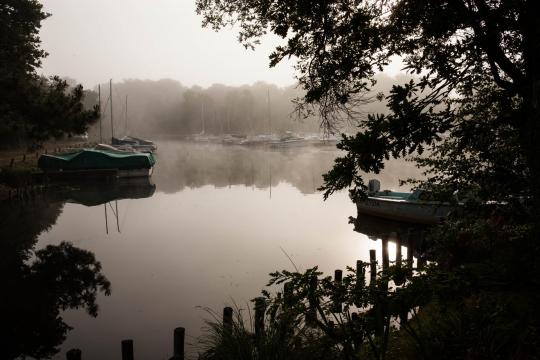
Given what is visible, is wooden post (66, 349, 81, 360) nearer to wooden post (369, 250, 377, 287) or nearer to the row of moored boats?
wooden post (369, 250, 377, 287)

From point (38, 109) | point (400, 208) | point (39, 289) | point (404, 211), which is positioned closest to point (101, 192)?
point (38, 109)

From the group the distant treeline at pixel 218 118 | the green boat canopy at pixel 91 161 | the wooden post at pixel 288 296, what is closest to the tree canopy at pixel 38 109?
the green boat canopy at pixel 91 161

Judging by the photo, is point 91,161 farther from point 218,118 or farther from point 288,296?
point 218,118

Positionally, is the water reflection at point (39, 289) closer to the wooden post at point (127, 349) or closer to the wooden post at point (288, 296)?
Result: the wooden post at point (127, 349)

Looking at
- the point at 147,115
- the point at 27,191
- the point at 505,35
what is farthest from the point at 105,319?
the point at 147,115

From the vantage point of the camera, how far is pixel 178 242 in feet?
63.5

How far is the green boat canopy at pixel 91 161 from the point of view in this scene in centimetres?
3669

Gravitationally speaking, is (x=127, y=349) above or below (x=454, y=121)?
below

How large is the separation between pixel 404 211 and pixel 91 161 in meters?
29.6

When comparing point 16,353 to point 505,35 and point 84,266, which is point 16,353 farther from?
point 505,35

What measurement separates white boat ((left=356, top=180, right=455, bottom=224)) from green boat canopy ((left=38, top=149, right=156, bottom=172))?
24.9 meters

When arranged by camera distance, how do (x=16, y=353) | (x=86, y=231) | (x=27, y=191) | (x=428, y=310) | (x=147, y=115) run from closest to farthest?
(x=428, y=310) → (x=16, y=353) → (x=86, y=231) → (x=27, y=191) → (x=147, y=115)

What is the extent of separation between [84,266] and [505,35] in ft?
51.7

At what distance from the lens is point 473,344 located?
4.77m
